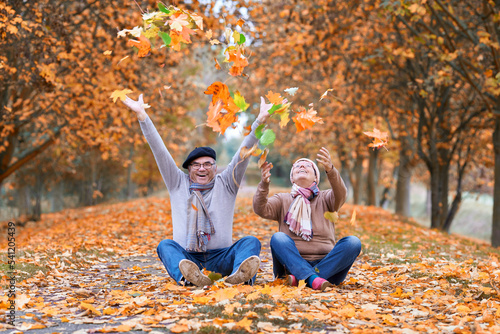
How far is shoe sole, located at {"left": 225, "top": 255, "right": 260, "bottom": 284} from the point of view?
4.36 meters

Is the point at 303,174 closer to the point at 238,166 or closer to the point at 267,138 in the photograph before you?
the point at 238,166

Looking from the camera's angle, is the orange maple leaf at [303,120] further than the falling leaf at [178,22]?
Yes

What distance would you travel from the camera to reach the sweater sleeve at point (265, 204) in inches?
181

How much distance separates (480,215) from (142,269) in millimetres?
32342

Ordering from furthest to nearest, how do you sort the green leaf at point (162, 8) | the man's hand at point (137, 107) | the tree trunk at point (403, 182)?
the tree trunk at point (403, 182) → the man's hand at point (137, 107) → the green leaf at point (162, 8)

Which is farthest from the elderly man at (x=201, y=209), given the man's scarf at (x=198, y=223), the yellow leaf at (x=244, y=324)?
the yellow leaf at (x=244, y=324)

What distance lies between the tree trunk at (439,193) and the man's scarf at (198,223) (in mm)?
10859

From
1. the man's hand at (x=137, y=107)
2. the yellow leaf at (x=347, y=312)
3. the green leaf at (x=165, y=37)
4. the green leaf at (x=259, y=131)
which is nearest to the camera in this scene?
the yellow leaf at (x=347, y=312)

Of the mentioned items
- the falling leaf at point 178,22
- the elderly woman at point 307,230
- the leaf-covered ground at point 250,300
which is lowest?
the leaf-covered ground at point 250,300

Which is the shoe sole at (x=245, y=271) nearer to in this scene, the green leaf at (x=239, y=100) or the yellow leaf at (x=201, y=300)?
the yellow leaf at (x=201, y=300)

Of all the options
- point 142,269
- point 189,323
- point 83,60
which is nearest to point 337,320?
point 189,323

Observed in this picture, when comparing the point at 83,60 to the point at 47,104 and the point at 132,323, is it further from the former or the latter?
the point at 132,323

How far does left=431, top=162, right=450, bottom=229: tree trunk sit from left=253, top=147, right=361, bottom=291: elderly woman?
33.2ft

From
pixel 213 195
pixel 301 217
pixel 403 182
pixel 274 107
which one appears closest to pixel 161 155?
pixel 213 195
